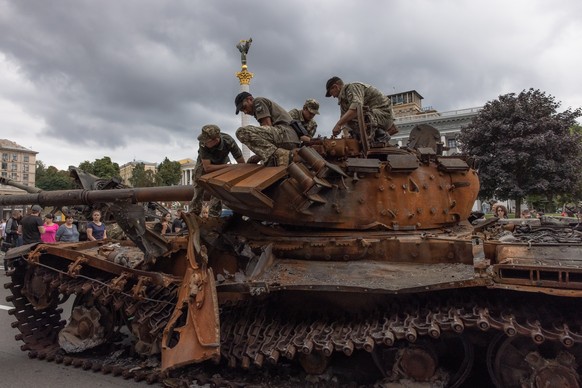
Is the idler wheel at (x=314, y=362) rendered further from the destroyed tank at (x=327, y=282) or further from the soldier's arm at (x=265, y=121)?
the soldier's arm at (x=265, y=121)

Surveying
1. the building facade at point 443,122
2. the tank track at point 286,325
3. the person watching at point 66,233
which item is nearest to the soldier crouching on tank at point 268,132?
the tank track at point 286,325

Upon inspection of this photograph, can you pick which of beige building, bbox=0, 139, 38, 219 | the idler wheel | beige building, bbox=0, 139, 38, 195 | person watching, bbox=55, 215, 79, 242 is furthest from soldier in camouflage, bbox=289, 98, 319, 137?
beige building, bbox=0, 139, 38, 195

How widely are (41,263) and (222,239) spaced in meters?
3.00

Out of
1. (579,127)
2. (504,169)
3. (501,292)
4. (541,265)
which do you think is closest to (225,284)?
(501,292)

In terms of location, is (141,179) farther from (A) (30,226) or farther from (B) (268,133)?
(B) (268,133)

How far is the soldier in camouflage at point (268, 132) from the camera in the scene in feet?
17.5

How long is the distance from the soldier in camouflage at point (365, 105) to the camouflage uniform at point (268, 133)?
70 centimetres

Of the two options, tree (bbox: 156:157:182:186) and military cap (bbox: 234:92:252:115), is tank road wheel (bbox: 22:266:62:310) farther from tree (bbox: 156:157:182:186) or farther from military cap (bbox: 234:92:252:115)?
tree (bbox: 156:157:182:186)

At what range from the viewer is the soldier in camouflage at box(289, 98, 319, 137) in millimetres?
6742

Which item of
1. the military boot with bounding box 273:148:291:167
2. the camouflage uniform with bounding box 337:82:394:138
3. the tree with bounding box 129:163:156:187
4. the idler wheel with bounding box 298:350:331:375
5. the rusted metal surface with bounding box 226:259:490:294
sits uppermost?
the tree with bounding box 129:163:156:187

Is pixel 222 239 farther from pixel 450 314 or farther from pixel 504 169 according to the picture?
pixel 504 169

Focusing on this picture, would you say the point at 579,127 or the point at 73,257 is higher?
the point at 579,127

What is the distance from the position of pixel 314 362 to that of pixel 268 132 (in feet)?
9.22

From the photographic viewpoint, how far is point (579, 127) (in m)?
40.4
